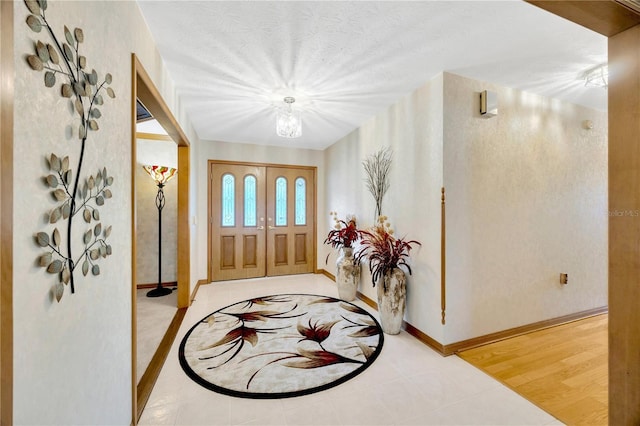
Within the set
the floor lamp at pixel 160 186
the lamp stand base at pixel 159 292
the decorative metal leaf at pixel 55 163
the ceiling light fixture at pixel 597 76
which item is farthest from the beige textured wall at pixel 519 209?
the floor lamp at pixel 160 186

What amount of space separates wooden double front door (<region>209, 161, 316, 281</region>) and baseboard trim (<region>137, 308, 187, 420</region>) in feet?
5.30

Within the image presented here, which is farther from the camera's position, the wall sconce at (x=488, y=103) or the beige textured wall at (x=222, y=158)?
the beige textured wall at (x=222, y=158)

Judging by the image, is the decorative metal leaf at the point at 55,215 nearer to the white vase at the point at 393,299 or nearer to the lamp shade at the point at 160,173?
the white vase at the point at 393,299

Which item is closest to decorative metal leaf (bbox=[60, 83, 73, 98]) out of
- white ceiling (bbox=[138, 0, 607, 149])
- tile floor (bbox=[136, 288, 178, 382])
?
white ceiling (bbox=[138, 0, 607, 149])

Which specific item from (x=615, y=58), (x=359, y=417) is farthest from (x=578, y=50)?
(x=359, y=417)

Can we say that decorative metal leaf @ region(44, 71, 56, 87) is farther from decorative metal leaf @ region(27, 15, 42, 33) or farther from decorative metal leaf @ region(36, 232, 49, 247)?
decorative metal leaf @ region(36, 232, 49, 247)

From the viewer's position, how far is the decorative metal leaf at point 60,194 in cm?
81

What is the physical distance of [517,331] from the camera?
2496 mm

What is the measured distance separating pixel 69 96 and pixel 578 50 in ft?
10.1

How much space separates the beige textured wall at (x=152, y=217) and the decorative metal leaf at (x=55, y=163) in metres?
3.60

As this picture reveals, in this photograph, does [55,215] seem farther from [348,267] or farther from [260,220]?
[260,220]

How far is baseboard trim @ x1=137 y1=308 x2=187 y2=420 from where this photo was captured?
166 cm

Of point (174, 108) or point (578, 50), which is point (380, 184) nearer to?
point (578, 50)

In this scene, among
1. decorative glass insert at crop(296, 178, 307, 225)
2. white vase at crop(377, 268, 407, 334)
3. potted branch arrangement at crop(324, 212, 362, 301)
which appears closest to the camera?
white vase at crop(377, 268, 407, 334)
